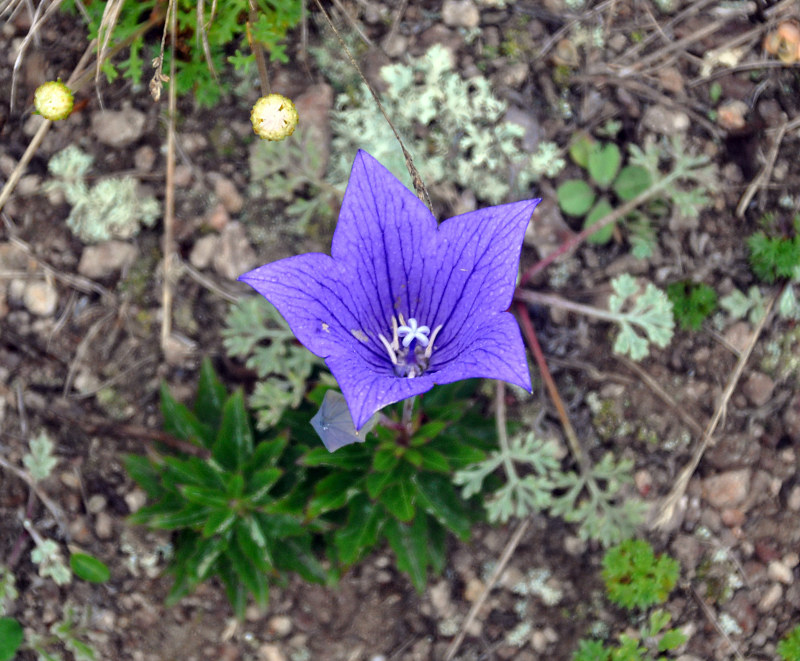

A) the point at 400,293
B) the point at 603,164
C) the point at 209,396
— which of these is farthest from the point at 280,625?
the point at 603,164

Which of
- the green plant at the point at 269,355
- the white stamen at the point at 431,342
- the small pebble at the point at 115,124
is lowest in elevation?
the green plant at the point at 269,355

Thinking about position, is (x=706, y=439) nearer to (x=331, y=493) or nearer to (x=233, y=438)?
(x=331, y=493)

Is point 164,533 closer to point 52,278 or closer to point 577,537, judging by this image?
point 52,278

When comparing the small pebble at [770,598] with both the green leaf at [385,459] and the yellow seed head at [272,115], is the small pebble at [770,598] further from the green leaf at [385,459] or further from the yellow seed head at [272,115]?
the yellow seed head at [272,115]

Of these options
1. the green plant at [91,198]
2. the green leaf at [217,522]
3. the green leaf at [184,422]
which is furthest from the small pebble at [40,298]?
the green leaf at [217,522]

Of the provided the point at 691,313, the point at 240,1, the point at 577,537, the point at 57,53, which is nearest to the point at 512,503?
the point at 577,537

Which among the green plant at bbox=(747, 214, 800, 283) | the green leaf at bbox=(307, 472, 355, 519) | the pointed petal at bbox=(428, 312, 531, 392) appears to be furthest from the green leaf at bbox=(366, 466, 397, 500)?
the green plant at bbox=(747, 214, 800, 283)

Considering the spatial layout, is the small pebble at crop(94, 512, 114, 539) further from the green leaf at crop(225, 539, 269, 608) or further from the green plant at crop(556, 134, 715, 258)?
the green plant at crop(556, 134, 715, 258)
